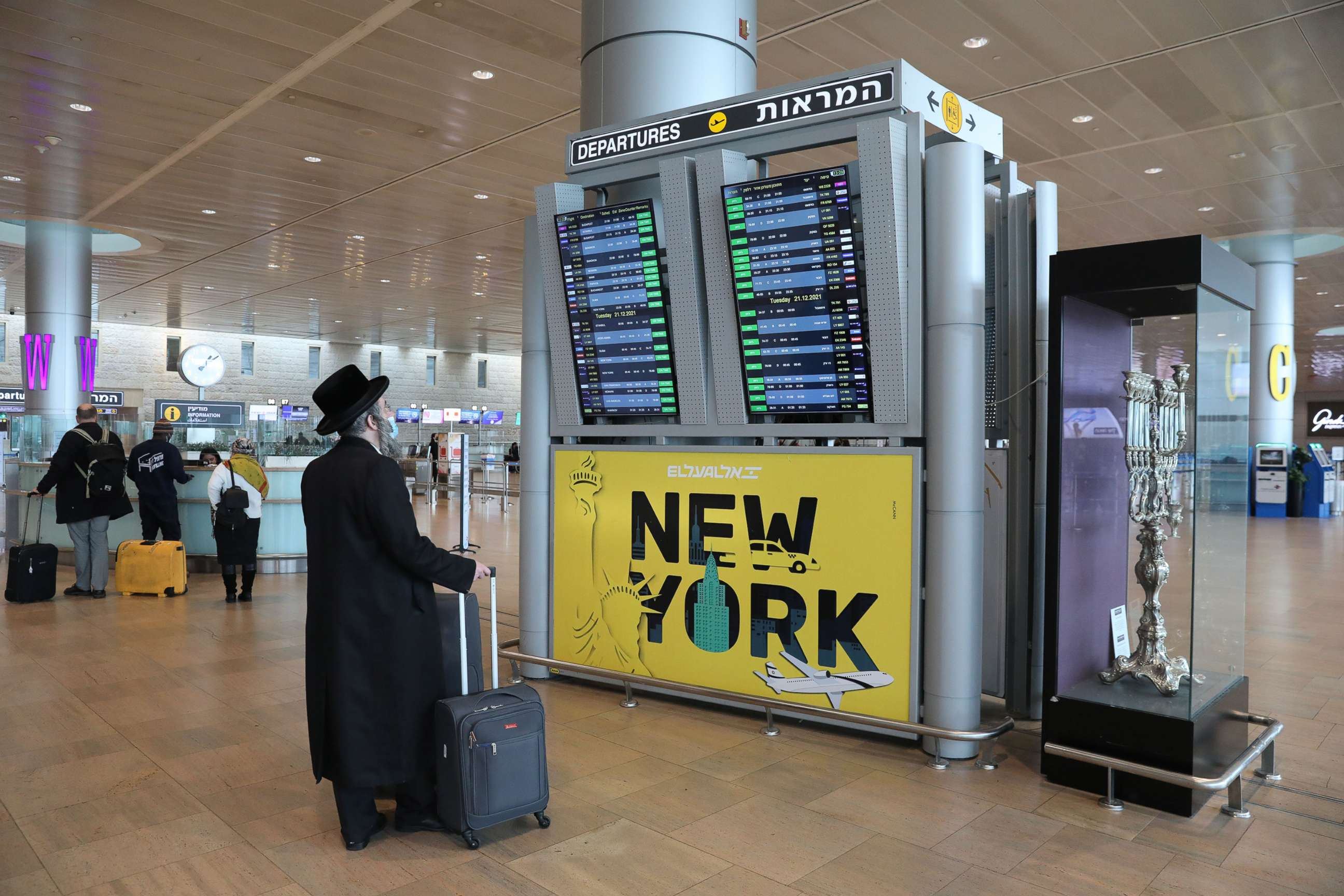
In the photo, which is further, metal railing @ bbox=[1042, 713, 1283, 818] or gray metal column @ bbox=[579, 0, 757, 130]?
gray metal column @ bbox=[579, 0, 757, 130]

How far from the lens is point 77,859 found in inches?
126

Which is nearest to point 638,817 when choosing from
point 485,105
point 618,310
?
point 618,310

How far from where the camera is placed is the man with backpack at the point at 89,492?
Result: 8328mm

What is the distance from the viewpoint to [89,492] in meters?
8.41

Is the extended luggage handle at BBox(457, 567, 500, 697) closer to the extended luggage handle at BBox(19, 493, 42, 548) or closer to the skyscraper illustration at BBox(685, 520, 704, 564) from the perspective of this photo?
the skyscraper illustration at BBox(685, 520, 704, 564)

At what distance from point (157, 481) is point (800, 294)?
7.28 meters

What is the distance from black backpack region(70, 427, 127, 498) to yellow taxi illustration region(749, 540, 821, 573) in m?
6.44

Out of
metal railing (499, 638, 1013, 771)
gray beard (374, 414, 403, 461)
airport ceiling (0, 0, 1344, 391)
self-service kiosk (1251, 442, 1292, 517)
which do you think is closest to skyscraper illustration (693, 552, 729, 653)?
metal railing (499, 638, 1013, 771)

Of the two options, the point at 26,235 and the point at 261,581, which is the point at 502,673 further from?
the point at 26,235

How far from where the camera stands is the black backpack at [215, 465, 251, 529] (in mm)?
8398

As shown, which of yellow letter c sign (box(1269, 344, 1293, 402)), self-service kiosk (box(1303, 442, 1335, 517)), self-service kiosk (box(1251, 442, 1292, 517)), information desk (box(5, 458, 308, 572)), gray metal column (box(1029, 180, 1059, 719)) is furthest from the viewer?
self-service kiosk (box(1303, 442, 1335, 517))

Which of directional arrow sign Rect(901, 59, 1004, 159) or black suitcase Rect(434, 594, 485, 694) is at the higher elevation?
directional arrow sign Rect(901, 59, 1004, 159)

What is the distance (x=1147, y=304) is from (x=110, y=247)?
→ 1793cm

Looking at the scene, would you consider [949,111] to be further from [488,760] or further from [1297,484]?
[1297,484]
